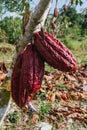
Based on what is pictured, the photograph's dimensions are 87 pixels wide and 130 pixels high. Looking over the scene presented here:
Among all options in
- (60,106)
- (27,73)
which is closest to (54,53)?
(27,73)

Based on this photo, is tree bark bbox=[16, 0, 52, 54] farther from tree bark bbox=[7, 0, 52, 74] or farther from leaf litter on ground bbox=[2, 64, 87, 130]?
leaf litter on ground bbox=[2, 64, 87, 130]

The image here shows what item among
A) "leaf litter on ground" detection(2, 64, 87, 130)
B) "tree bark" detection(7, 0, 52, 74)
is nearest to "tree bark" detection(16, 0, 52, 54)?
"tree bark" detection(7, 0, 52, 74)

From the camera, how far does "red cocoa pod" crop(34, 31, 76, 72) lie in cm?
166

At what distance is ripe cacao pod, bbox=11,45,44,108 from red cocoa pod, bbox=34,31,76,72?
0.12 ft

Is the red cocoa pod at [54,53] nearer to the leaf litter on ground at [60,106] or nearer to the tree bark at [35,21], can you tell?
the tree bark at [35,21]

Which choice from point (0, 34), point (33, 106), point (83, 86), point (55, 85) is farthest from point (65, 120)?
point (0, 34)

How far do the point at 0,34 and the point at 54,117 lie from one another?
521 inches

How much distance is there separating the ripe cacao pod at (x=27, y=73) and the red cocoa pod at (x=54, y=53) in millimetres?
37

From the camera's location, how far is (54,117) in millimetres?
5160

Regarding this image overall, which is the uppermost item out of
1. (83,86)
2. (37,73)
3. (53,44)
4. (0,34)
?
(53,44)

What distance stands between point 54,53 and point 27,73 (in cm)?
15

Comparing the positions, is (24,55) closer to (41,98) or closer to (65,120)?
(65,120)

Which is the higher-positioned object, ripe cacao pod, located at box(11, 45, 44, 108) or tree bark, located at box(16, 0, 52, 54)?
tree bark, located at box(16, 0, 52, 54)

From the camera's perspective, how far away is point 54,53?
1.68 m
